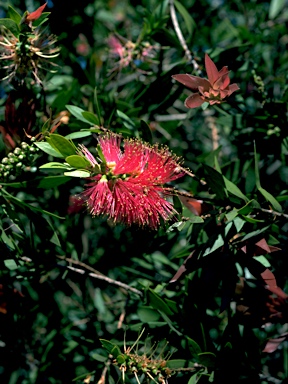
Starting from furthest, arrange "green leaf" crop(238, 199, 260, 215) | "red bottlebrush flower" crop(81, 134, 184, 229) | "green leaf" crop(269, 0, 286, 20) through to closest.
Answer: "green leaf" crop(269, 0, 286, 20), "green leaf" crop(238, 199, 260, 215), "red bottlebrush flower" crop(81, 134, 184, 229)

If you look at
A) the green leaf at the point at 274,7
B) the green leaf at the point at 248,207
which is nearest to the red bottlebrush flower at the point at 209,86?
the green leaf at the point at 248,207

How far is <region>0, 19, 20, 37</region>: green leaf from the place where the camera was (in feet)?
4.65

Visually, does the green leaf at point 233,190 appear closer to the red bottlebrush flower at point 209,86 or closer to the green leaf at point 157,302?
the red bottlebrush flower at point 209,86

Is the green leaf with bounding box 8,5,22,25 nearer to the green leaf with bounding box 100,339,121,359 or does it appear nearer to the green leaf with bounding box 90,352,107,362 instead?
the green leaf with bounding box 100,339,121,359

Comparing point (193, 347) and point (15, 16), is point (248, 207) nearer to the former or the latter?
point (193, 347)

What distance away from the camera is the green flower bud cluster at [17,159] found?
4.85ft

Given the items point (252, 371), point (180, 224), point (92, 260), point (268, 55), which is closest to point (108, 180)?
point (180, 224)

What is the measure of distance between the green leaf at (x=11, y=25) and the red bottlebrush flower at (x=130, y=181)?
0.46m

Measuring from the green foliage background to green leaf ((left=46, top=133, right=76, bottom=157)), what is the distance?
0.74ft

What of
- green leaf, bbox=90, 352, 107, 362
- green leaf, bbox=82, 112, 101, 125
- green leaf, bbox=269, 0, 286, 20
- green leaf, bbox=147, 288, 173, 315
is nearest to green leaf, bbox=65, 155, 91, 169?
green leaf, bbox=82, 112, 101, 125

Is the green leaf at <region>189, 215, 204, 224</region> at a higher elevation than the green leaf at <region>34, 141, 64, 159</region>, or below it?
below

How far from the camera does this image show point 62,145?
1.26 metres

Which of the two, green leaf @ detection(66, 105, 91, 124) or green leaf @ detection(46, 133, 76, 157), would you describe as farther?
green leaf @ detection(66, 105, 91, 124)

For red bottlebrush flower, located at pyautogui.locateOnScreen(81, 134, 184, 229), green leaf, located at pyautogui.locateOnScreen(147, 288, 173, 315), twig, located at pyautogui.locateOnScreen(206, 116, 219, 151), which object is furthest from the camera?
twig, located at pyautogui.locateOnScreen(206, 116, 219, 151)
